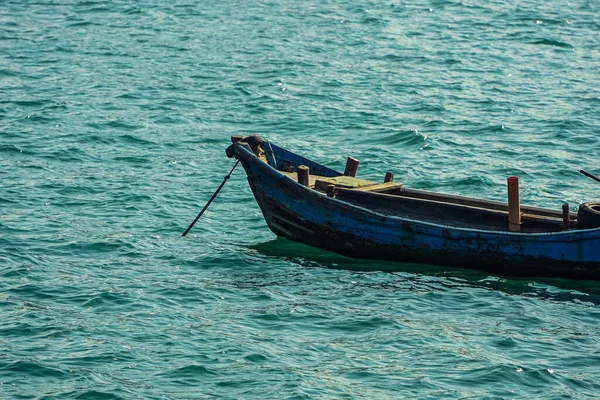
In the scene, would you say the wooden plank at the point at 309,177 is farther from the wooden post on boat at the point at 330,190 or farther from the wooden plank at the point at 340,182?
the wooden post on boat at the point at 330,190

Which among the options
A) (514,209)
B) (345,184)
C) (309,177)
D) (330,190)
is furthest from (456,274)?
(309,177)

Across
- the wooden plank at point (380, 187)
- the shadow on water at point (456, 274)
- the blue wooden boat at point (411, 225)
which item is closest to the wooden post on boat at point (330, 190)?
the blue wooden boat at point (411, 225)

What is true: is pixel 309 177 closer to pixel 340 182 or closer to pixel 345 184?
pixel 340 182

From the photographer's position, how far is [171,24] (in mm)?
34188

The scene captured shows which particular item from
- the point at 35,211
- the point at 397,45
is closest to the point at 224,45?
the point at 397,45

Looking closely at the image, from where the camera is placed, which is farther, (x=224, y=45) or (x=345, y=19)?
(x=345, y=19)

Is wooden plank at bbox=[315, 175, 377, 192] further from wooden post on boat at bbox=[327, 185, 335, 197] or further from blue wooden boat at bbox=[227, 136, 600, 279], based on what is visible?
wooden post on boat at bbox=[327, 185, 335, 197]

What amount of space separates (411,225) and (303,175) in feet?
6.90

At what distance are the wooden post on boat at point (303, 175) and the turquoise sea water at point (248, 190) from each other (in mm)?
1140

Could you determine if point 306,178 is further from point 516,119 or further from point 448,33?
point 448,33

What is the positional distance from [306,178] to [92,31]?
18181mm

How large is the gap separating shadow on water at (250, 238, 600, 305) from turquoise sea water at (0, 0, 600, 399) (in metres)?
0.04

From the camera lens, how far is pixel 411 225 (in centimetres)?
1546

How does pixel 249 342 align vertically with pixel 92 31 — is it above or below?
below
